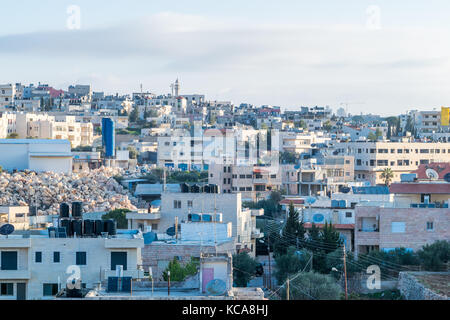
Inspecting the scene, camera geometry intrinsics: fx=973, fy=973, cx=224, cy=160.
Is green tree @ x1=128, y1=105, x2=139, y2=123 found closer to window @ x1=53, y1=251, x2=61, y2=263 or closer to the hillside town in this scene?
the hillside town

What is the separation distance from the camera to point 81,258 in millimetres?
13906

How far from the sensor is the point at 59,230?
14258 millimetres

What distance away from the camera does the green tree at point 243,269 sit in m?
19.0

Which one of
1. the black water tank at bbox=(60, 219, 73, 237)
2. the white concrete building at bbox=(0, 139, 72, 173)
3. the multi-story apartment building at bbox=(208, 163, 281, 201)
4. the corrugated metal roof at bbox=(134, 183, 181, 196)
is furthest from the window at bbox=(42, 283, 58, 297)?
the white concrete building at bbox=(0, 139, 72, 173)

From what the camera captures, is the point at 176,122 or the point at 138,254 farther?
the point at 176,122

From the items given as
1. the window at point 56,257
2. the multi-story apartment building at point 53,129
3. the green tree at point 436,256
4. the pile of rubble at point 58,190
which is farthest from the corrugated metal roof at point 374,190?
the multi-story apartment building at point 53,129

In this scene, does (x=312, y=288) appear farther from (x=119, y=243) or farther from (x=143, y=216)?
(x=143, y=216)

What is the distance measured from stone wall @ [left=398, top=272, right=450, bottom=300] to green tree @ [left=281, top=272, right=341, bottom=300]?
139 cm

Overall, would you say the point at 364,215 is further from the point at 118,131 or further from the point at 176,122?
the point at 176,122
